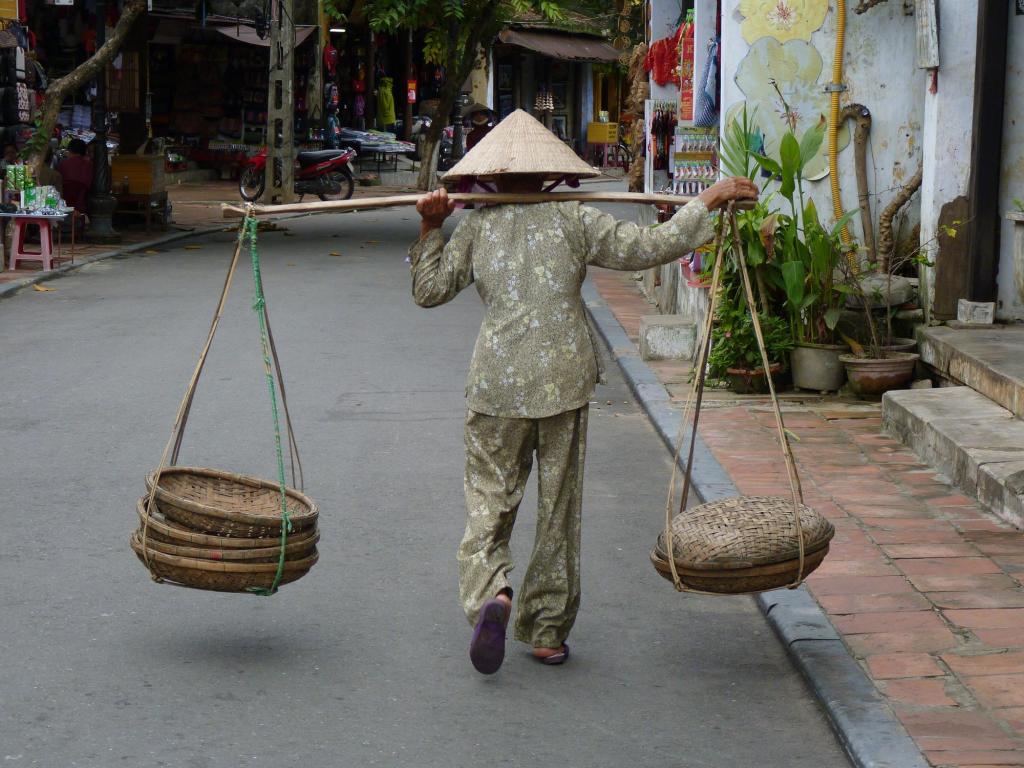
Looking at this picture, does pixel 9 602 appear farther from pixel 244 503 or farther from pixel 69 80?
pixel 69 80

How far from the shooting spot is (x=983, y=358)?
7.78 meters

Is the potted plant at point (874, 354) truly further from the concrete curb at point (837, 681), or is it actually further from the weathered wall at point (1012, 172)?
the concrete curb at point (837, 681)

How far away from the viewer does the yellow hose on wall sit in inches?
374

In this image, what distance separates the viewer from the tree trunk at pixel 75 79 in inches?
636

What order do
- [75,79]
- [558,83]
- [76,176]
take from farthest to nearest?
[558,83] < [76,176] < [75,79]

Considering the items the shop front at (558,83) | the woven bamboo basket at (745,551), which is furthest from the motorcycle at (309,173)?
the woven bamboo basket at (745,551)

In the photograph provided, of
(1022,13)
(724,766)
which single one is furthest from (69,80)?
(724,766)

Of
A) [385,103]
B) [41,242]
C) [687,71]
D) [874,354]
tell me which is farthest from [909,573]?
[385,103]

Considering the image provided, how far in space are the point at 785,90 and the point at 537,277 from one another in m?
5.85

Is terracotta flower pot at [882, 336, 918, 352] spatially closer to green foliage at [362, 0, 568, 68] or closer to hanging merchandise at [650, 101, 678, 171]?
hanging merchandise at [650, 101, 678, 171]

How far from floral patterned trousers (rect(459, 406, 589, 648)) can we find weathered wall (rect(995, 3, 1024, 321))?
5.07 metres

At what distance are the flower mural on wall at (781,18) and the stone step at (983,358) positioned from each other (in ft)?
7.65

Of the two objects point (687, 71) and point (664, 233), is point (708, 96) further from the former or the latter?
point (664, 233)

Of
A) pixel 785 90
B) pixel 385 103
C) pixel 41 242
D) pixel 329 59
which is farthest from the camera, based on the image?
pixel 385 103
